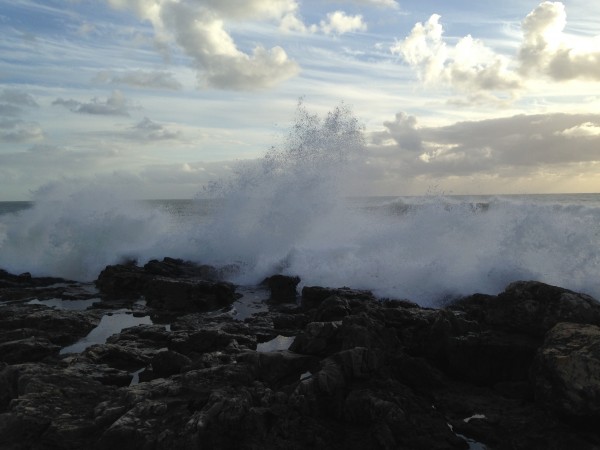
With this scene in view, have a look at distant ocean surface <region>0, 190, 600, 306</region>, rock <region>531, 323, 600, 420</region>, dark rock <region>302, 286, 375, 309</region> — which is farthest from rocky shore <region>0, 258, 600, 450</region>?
distant ocean surface <region>0, 190, 600, 306</region>

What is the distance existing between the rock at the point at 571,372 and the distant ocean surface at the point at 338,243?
8104mm

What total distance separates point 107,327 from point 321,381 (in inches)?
294

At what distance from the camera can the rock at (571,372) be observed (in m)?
5.56

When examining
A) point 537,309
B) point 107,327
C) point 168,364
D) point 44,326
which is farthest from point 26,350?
point 537,309

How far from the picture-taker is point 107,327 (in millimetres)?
11898

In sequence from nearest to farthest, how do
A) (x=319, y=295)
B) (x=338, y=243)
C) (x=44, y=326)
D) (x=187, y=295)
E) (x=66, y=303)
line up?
(x=44, y=326), (x=319, y=295), (x=187, y=295), (x=66, y=303), (x=338, y=243)

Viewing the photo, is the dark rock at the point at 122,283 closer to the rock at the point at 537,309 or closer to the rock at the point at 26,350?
the rock at the point at 26,350

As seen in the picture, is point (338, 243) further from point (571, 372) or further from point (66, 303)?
point (571, 372)

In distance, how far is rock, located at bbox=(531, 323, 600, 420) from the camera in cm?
556

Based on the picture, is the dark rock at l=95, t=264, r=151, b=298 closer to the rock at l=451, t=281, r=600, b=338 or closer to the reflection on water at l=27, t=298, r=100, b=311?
the reflection on water at l=27, t=298, r=100, b=311

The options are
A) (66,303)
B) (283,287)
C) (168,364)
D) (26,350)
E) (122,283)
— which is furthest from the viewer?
(122,283)

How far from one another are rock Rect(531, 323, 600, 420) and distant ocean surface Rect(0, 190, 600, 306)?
8.10m

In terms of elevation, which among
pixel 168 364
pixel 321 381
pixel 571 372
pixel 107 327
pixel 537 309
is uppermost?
pixel 571 372

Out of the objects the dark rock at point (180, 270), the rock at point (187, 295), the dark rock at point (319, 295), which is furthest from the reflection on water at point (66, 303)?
the dark rock at point (319, 295)
